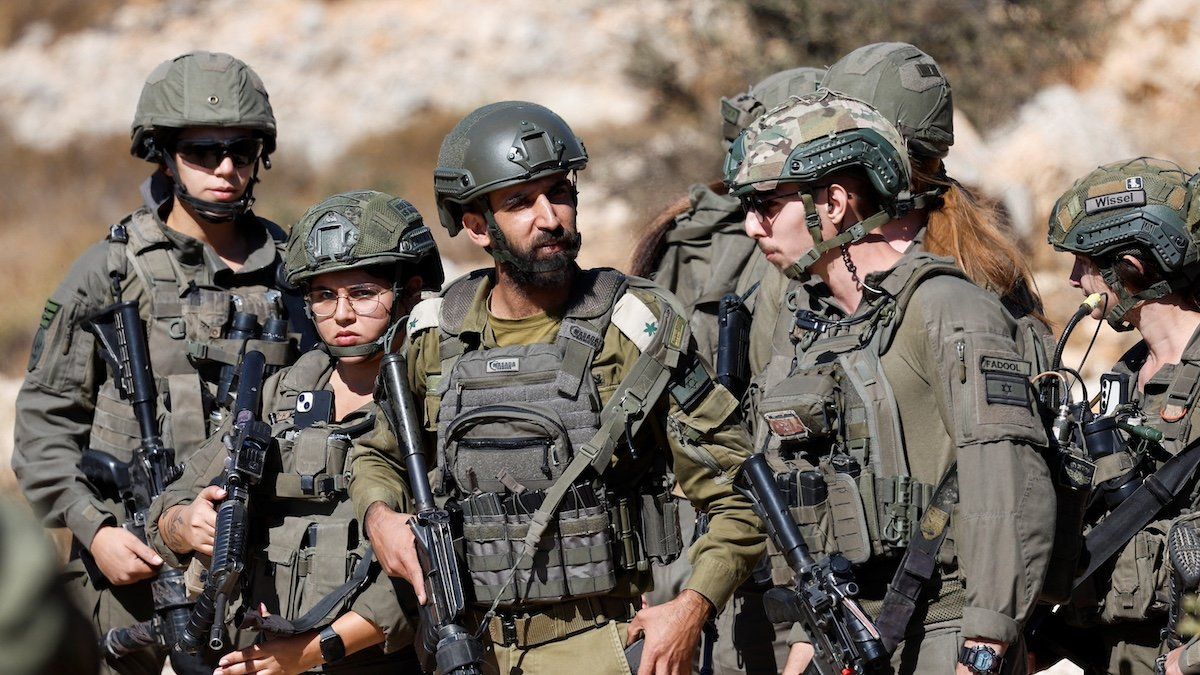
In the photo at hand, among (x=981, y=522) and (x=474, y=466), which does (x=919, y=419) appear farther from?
(x=474, y=466)

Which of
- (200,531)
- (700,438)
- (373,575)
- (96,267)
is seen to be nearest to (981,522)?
(700,438)

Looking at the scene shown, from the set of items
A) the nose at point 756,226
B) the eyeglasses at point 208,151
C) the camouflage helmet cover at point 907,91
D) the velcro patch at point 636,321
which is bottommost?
the velcro patch at point 636,321

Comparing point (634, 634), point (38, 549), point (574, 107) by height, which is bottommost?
point (634, 634)

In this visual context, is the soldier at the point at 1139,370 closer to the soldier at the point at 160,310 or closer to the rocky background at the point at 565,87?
the soldier at the point at 160,310

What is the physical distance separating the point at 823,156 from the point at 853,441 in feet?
2.51

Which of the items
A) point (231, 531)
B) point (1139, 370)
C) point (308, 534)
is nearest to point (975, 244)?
point (1139, 370)

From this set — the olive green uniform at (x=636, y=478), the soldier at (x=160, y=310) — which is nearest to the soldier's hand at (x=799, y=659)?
the olive green uniform at (x=636, y=478)

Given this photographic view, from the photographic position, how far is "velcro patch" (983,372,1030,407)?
11.7 ft

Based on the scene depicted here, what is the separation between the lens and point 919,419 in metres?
3.78

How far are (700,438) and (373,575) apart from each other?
122cm

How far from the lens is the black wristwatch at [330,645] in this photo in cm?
434

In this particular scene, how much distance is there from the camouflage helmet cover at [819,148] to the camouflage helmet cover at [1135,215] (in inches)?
40.1

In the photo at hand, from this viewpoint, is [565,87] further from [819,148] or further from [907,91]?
[819,148]

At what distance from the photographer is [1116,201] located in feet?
15.5
